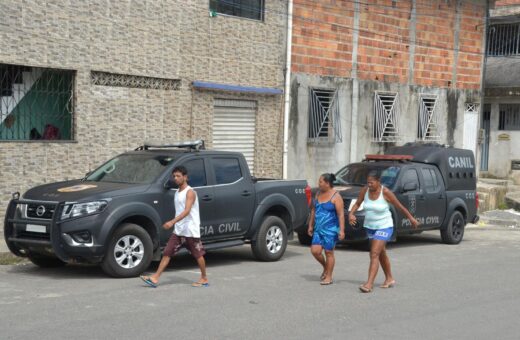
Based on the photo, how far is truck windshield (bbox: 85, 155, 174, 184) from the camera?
1106 centimetres

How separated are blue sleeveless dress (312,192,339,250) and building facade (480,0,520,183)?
18.3 m

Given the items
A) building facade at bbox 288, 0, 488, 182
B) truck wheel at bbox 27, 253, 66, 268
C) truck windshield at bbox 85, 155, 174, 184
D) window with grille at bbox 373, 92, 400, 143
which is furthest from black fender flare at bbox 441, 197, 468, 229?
truck wheel at bbox 27, 253, 66, 268

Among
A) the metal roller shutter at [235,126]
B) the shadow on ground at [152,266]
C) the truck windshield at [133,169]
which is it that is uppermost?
the metal roller shutter at [235,126]

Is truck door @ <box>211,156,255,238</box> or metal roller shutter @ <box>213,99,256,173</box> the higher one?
metal roller shutter @ <box>213,99,256,173</box>

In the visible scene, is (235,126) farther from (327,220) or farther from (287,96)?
(327,220)

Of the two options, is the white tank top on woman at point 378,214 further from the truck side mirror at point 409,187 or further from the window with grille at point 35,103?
the window with grille at point 35,103

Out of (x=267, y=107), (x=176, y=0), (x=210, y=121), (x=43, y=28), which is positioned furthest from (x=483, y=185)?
(x=43, y=28)

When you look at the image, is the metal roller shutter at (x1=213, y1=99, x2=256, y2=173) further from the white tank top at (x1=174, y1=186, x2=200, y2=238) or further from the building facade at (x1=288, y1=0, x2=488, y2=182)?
the white tank top at (x1=174, y1=186, x2=200, y2=238)

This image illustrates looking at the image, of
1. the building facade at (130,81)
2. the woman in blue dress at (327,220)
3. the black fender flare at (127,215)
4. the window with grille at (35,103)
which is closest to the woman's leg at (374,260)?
the woman in blue dress at (327,220)

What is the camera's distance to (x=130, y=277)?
10320 mm

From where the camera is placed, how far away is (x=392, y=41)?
76.2ft

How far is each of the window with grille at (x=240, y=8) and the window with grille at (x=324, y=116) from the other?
8.83ft

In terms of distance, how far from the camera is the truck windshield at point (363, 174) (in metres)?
14.8

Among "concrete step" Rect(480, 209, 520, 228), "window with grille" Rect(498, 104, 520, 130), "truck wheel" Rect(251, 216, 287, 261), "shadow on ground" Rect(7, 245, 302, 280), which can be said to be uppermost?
"window with grille" Rect(498, 104, 520, 130)
